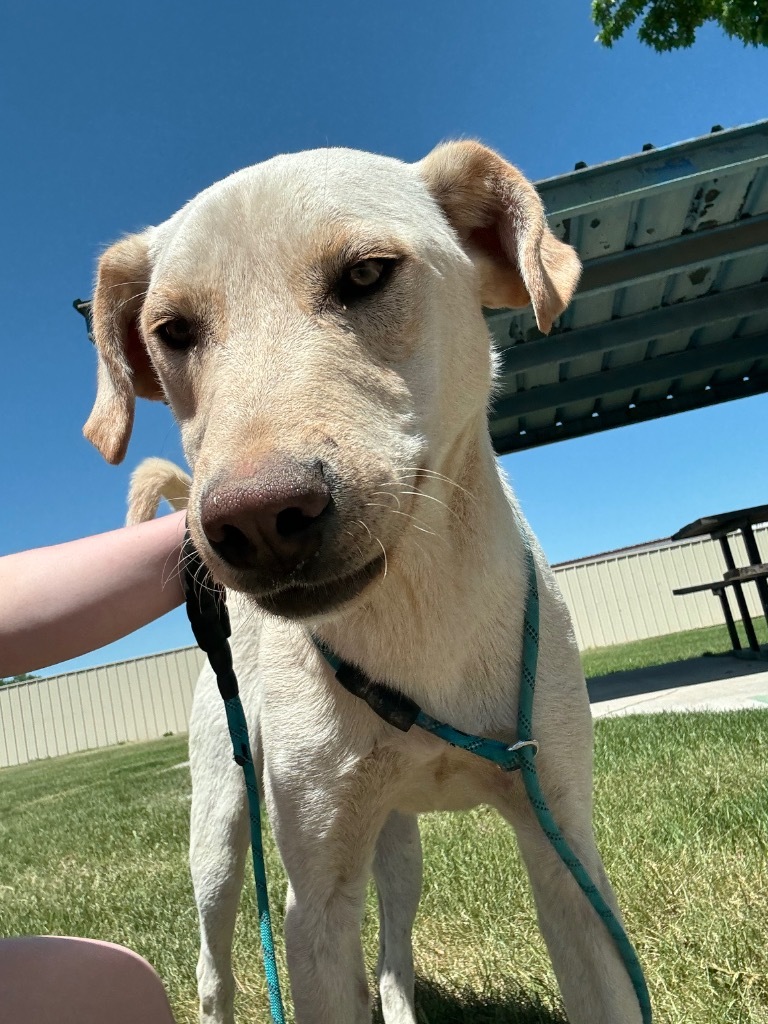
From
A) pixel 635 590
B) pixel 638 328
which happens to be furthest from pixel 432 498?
pixel 635 590

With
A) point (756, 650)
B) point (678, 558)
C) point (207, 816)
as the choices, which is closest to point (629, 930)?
point (207, 816)

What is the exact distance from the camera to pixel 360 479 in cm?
139

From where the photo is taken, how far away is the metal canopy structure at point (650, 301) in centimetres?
613

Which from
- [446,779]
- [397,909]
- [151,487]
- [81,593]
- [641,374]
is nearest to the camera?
[81,593]

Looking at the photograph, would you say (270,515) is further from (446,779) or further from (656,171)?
(656,171)

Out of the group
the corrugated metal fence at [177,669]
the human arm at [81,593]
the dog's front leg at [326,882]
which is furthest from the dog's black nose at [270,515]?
the corrugated metal fence at [177,669]

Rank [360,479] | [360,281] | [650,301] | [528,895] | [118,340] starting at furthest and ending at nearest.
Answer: [650,301]
[528,895]
[118,340]
[360,281]
[360,479]

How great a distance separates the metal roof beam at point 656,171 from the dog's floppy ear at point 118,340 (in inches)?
179

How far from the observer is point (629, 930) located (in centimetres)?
270

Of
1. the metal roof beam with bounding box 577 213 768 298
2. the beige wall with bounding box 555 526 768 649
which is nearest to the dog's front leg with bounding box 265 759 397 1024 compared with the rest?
the metal roof beam with bounding box 577 213 768 298

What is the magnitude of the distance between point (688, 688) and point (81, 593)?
7.74m

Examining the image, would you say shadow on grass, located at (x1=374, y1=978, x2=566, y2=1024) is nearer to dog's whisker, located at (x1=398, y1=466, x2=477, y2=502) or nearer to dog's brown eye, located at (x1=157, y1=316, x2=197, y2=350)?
dog's whisker, located at (x1=398, y1=466, x2=477, y2=502)

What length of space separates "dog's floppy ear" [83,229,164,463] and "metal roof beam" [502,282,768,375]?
20.8 ft

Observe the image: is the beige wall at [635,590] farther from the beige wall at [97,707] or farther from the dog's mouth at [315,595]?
the dog's mouth at [315,595]
